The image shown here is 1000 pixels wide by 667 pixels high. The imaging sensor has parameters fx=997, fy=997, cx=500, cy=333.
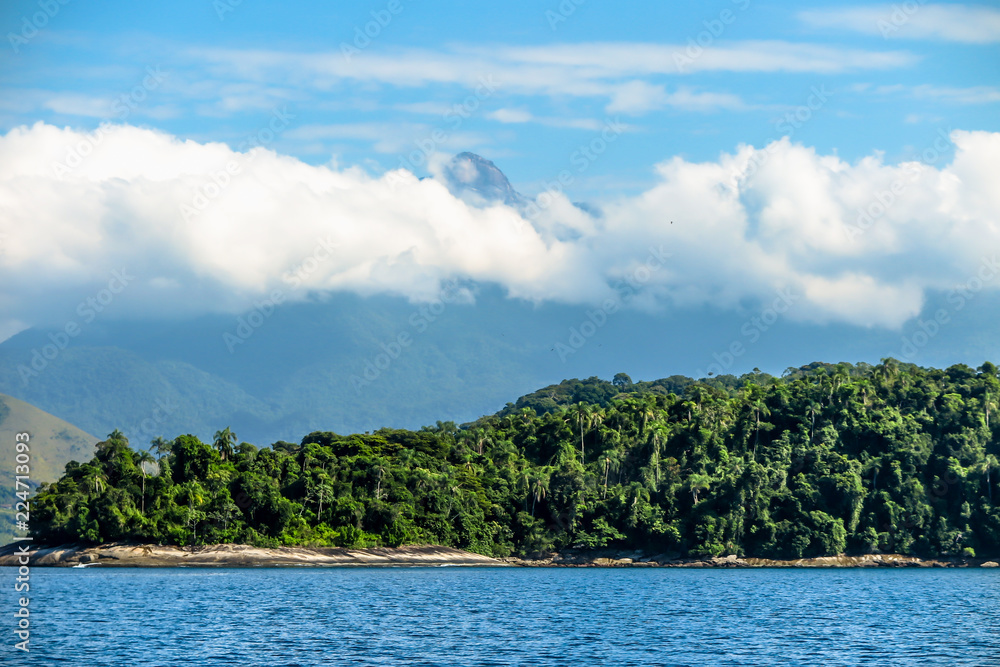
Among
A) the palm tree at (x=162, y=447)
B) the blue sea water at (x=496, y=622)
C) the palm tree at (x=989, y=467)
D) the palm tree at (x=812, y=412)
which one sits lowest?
the blue sea water at (x=496, y=622)

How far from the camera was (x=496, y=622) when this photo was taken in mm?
49125

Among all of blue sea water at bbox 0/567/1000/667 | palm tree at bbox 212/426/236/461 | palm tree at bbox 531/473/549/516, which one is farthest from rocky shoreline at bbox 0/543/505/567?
blue sea water at bbox 0/567/1000/667

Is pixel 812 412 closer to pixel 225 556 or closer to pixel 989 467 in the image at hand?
pixel 989 467

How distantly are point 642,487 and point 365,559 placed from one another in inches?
1415

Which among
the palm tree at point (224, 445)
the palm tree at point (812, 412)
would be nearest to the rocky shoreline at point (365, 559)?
the palm tree at point (224, 445)

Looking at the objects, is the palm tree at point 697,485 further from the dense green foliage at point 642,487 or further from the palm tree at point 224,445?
the palm tree at point 224,445

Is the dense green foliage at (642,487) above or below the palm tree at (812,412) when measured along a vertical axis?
below

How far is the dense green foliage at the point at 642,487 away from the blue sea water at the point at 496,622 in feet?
82.7

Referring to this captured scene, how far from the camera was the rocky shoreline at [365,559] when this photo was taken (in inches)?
4021

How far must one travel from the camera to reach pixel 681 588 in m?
76.2

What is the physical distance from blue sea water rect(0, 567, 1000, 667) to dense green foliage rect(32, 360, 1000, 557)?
2522 centimetres

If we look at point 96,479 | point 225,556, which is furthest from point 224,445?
point 225,556

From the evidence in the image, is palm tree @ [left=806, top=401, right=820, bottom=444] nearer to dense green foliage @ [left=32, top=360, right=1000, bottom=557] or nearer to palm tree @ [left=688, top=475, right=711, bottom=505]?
dense green foliage @ [left=32, top=360, right=1000, bottom=557]

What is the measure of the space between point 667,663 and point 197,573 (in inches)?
2519
